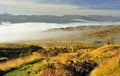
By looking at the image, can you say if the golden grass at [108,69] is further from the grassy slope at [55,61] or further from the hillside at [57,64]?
the hillside at [57,64]

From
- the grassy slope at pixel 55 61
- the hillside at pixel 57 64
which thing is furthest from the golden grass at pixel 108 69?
the hillside at pixel 57 64

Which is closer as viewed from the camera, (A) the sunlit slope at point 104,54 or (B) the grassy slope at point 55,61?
(B) the grassy slope at point 55,61

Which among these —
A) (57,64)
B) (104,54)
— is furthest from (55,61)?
(104,54)

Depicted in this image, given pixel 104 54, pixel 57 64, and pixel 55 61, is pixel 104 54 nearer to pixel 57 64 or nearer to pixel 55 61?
pixel 55 61

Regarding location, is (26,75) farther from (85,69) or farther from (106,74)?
(106,74)

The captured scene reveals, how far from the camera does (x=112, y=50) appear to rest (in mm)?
32125

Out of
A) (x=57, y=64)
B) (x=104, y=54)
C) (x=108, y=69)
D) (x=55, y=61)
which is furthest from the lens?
(x=104, y=54)

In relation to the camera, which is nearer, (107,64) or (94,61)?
(107,64)

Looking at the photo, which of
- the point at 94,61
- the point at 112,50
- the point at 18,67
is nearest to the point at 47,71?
the point at 94,61

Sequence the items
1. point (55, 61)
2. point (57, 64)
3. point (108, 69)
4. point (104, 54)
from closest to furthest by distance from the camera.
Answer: point (108, 69) < point (57, 64) < point (55, 61) < point (104, 54)

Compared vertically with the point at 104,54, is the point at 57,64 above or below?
above

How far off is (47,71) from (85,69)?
9.47 ft

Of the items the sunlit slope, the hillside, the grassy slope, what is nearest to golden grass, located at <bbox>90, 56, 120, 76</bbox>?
the grassy slope

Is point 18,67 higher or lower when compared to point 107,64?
lower
